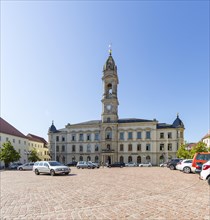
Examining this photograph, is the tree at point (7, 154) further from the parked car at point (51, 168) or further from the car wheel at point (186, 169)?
the car wheel at point (186, 169)

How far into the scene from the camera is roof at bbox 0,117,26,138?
52.4 meters

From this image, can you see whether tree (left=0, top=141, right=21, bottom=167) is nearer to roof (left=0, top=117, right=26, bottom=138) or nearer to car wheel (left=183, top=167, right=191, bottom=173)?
roof (left=0, top=117, right=26, bottom=138)

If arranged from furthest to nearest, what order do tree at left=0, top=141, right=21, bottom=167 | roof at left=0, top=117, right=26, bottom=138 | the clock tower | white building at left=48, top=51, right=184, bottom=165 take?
1. the clock tower
2. white building at left=48, top=51, right=184, bottom=165
3. roof at left=0, top=117, right=26, bottom=138
4. tree at left=0, top=141, right=21, bottom=167

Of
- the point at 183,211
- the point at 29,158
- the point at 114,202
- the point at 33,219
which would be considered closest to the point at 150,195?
the point at 114,202

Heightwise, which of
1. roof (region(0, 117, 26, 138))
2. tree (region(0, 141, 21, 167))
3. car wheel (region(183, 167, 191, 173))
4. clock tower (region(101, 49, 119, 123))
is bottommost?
tree (region(0, 141, 21, 167))

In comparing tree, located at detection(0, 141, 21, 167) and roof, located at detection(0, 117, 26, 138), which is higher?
roof, located at detection(0, 117, 26, 138)

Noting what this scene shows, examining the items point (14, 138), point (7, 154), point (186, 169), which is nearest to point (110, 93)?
Result: point (14, 138)

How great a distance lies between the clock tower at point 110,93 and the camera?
70.4m

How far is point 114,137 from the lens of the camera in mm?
69312

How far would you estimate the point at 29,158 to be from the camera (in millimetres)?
56688

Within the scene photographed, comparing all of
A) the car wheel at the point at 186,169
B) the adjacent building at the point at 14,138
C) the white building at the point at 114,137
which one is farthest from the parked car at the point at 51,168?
the white building at the point at 114,137

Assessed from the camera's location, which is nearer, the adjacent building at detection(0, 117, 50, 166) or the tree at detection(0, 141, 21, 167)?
the tree at detection(0, 141, 21, 167)

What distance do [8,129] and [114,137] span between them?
1254 inches

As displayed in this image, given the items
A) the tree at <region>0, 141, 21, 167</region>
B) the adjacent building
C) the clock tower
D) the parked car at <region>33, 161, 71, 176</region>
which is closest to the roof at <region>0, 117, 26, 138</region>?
the adjacent building
